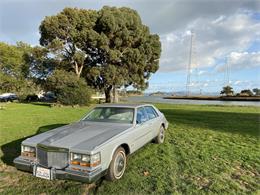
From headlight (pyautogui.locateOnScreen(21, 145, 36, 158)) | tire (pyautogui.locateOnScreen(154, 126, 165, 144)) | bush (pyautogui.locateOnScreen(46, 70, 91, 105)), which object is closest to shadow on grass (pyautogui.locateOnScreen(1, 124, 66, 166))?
headlight (pyautogui.locateOnScreen(21, 145, 36, 158))

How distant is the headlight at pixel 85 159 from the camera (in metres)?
3.29

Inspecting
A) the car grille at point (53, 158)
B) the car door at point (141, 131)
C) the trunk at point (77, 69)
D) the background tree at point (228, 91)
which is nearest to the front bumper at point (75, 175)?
the car grille at point (53, 158)

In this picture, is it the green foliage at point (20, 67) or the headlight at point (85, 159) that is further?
the green foliage at point (20, 67)

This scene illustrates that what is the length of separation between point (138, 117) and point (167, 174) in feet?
4.99

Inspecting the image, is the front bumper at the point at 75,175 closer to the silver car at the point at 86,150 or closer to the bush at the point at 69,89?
the silver car at the point at 86,150

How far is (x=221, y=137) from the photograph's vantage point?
7102mm

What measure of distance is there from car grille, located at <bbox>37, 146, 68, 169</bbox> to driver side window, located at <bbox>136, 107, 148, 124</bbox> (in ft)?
6.59

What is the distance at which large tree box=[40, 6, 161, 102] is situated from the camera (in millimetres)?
22141

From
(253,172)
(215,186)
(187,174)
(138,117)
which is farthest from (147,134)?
(253,172)

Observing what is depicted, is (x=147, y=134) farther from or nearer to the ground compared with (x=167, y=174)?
farther from the ground

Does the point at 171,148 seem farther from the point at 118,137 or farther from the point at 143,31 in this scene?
the point at 143,31

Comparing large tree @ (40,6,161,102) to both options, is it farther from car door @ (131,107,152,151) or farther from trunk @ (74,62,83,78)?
car door @ (131,107,152,151)

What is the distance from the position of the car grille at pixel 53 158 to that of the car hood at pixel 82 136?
0.10 meters

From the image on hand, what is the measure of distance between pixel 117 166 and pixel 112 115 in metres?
1.56
